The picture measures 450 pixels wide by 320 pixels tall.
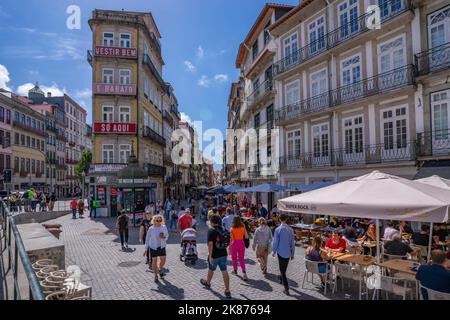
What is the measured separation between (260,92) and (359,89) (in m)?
11.5

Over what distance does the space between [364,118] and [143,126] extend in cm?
2109

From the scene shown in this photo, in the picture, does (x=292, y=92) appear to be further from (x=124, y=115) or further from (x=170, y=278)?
(x=170, y=278)

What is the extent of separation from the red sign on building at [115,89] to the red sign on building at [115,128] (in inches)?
118

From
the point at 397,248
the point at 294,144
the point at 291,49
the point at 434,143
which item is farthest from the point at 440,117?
the point at 291,49

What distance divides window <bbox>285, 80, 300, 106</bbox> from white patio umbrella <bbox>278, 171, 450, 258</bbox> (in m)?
15.7

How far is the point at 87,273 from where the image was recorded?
28.5ft

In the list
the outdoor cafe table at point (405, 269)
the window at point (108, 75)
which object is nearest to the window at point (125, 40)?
the window at point (108, 75)

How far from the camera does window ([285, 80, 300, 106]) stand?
21616 millimetres

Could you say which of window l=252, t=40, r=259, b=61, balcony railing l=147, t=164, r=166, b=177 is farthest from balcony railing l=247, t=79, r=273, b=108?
balcony railing l=147, t=164, r=166, b=177

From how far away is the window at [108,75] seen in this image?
28.8 metres

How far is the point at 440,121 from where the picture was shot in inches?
529
